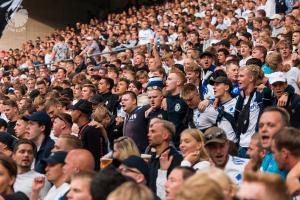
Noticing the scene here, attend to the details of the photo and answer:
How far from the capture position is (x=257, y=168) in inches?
220

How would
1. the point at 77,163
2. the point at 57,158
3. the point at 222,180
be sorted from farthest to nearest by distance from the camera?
the point at 57,158 → the point at 77,163 → the point at 222,180

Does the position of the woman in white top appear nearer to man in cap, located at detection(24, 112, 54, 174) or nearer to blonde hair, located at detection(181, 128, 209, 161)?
blonde hair, located at detection(181, 128, 209, 161)

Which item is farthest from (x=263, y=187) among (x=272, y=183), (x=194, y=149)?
(x=194, y=149)

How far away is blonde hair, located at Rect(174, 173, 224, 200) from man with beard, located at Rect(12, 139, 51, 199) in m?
3.16

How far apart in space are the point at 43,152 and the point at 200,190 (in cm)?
457

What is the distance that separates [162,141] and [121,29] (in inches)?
659

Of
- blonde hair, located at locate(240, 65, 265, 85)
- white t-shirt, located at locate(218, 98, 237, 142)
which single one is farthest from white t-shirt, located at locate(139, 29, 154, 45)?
blonde hair, located at locate(240, 65, 265, 85)

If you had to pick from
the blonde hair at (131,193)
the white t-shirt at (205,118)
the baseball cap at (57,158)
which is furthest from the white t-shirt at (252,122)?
the blonde hair at (131,193)

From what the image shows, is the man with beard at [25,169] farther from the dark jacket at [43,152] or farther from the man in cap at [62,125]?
the man in cap at [62,125]

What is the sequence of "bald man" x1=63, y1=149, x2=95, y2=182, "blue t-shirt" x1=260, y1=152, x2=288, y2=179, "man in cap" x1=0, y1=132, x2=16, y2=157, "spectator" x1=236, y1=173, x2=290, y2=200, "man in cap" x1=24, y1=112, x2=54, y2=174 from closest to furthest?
"spectator" x1=236, y1=173, x2=290, y2=200 < "blue t-shirt" x1=260, y1=152, x2=288, y2=179 < "bald man" x1=63, y1=149, x2=95, y2=182 < "man in cap" x1=0, y1=132, x2=16, y2=157 < "man in cap" x1=24, y1=112, x2=54, y2=174

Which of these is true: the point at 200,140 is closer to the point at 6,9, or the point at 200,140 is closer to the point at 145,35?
the point at 6,9

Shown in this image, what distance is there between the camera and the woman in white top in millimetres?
6445

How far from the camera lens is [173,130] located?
7.34 m

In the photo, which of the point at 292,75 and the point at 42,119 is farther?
the point at 292,75
